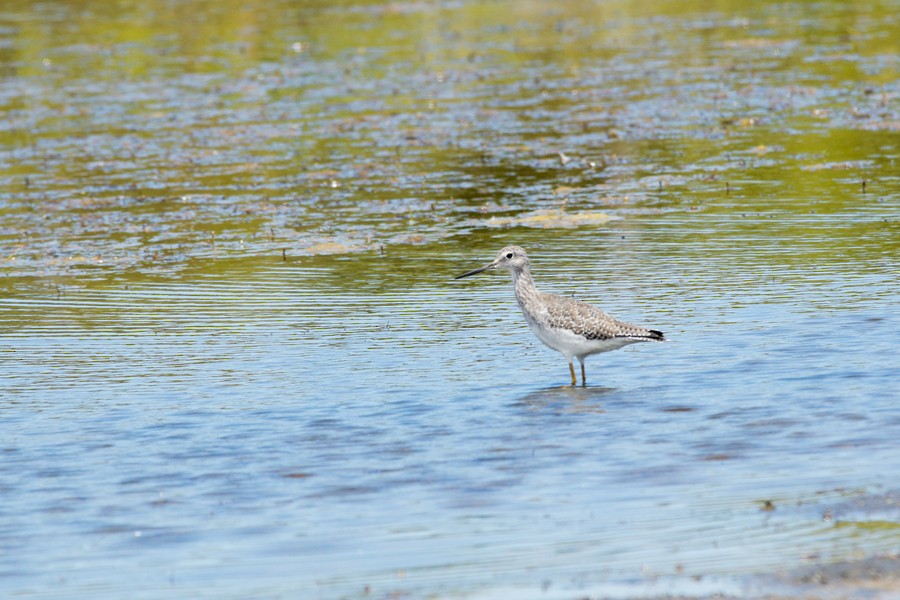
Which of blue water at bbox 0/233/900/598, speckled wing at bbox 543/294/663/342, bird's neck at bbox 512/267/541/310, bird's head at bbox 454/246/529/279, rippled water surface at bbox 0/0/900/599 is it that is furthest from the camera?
bird's head at bbox 454/246/529/279

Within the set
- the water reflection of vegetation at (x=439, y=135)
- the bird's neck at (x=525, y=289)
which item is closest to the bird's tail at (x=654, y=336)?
the bird's neck at (x=525, y=289)

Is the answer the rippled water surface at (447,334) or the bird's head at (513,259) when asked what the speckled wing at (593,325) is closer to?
the rippled water surface at (447,334)

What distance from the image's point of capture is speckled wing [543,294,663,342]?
12.8 m

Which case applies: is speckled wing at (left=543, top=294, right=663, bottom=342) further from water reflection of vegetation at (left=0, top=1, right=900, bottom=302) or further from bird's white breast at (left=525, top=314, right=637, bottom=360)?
water reflection of vegetation at (left=0, top=1, right=900, bottom=302)

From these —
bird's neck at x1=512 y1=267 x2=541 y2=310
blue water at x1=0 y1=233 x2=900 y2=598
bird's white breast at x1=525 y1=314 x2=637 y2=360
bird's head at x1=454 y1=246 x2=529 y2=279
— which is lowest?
blue water at x1=0 y1=233 x2=900 y2=598

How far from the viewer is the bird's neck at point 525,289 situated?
13541 mm

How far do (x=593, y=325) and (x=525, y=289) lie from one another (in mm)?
1057

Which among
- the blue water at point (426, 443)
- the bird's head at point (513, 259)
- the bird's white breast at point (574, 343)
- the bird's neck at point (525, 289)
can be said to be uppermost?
the bird's head at point (513, 259)

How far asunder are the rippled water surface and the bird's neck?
2.00 ft

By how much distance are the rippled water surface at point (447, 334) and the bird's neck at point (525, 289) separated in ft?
2.00

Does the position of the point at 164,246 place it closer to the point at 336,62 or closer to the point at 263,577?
the point at 263,577

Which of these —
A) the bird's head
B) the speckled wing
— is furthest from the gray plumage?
the bird's head

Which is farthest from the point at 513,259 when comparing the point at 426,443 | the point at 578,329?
the point at 426,443

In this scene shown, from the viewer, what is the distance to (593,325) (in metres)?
12.8
